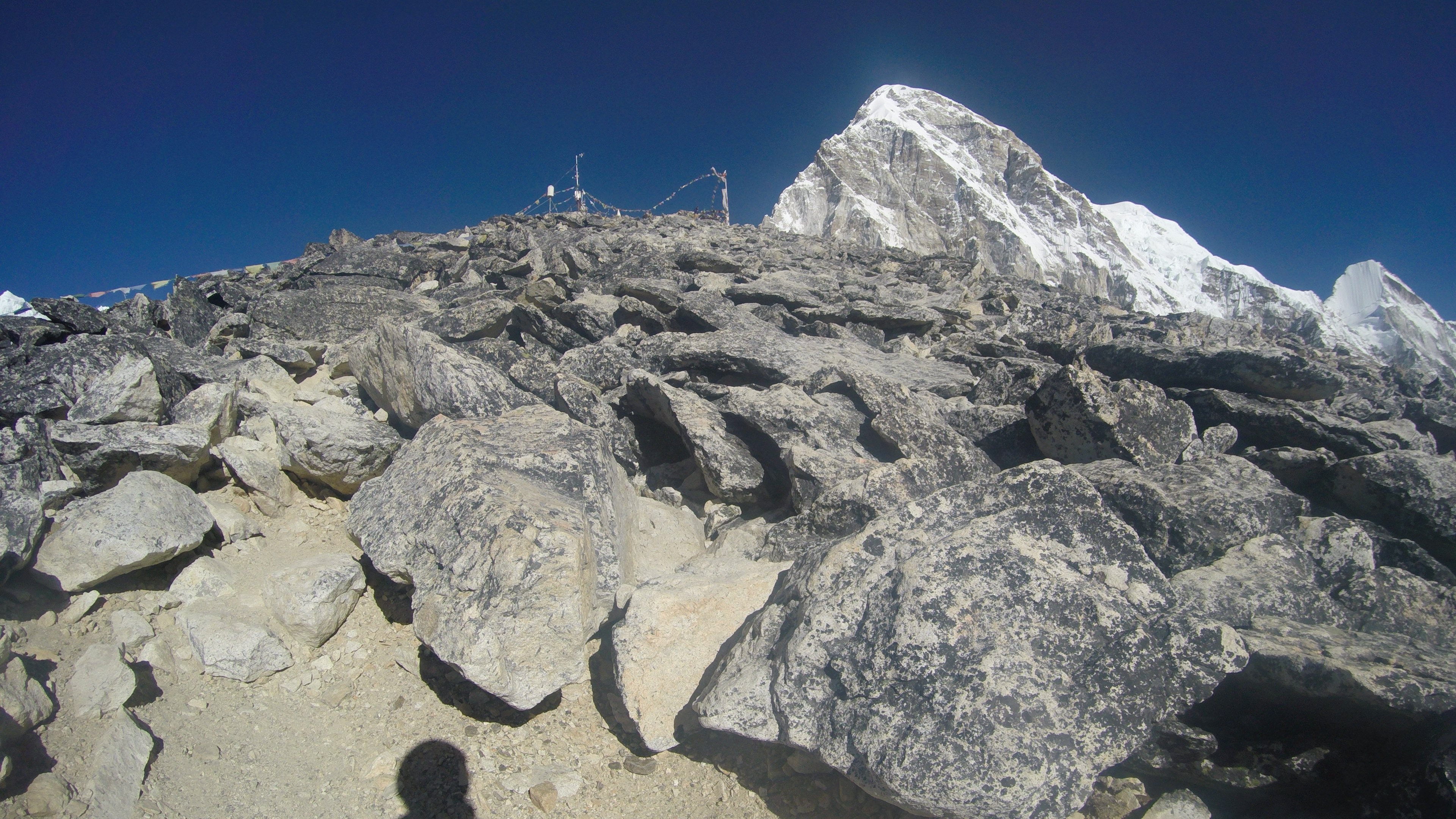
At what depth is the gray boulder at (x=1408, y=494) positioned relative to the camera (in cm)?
321

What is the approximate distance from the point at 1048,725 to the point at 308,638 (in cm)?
303

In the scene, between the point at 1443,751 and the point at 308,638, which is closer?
the point at 1443,751

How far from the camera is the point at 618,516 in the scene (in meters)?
3.33

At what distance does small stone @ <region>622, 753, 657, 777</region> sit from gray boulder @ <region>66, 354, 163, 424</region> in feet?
12.5

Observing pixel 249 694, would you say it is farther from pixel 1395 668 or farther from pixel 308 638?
pixel 1395 668

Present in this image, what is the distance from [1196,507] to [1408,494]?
1.44m

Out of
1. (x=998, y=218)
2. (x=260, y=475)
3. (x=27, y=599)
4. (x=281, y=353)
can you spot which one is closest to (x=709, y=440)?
(x=260, y=475)

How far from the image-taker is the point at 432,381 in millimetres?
4129

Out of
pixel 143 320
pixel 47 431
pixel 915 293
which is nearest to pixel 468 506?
pixel 47 431

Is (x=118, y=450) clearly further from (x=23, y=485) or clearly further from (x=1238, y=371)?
(x=1238, y=371)

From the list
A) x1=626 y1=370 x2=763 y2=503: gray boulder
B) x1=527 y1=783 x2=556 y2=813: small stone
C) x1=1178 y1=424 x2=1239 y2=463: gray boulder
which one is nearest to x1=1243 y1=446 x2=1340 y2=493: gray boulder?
x1=1178 y1=424 x2=1239 y2=463: gray boulder

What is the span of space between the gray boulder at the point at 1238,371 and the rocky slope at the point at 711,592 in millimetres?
30

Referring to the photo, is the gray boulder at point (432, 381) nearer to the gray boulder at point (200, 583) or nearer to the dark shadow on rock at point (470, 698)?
the gray boulder at point (200, 583)

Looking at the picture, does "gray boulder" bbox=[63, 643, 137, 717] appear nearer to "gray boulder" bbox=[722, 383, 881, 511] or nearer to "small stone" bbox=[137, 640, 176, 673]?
"small stone" bbox=[137, 640, 176, 673]
